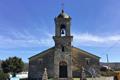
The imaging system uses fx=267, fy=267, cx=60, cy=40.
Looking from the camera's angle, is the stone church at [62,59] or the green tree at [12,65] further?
the green tree at [12,65]

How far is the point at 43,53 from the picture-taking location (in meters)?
44.3

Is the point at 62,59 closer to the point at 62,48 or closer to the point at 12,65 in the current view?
the point at 62,48

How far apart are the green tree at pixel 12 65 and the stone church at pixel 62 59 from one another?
36.7 ft

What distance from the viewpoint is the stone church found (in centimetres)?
4250

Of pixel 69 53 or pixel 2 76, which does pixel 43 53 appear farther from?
pixel 2 76

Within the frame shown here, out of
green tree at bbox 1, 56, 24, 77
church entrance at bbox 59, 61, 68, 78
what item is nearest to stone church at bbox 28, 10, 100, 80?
church entrance at bbox 59, 61, 68, 78

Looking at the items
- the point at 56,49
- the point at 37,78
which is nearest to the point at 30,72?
→ the point at 37,78

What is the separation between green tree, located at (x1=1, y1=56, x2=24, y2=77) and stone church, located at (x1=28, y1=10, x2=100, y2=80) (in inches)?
440

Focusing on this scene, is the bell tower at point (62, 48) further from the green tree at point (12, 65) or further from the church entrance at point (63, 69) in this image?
the green tree at point (12, 65)

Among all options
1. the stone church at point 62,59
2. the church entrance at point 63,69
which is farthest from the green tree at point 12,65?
the church entrance at point 63,69

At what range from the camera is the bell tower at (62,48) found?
42.4 meters

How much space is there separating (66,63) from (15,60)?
53.3ft

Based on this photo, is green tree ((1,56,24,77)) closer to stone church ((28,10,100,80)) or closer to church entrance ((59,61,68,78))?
stone church ((28,10,100,80))

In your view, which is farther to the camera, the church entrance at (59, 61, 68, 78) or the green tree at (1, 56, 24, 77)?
the green tree at (1, 56, 24, 77)
